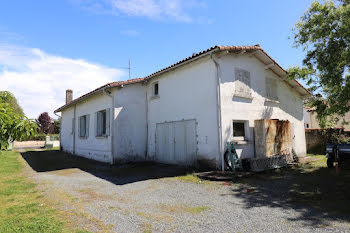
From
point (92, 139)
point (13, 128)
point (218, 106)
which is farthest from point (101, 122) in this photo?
point (13, 128)

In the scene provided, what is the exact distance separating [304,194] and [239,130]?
3998 mm

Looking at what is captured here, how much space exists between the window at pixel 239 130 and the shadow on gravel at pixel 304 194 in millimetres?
1672

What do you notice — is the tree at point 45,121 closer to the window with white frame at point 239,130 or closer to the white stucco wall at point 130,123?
the white stucco wall at point 130,123

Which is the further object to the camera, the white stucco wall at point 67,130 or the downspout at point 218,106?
the white stucco wall at point 67,130

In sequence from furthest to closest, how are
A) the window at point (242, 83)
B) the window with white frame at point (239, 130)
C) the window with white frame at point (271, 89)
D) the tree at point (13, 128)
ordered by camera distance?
1. the window with white frame at point (271, 89)
2. the window at point (242, 83)
3. the window with white frame at point (239, 130)
4. the tree at point (13, 128)

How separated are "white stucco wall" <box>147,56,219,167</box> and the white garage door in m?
0.25

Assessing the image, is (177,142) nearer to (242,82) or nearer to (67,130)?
(242,82)

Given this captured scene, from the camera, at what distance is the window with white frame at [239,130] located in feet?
29.3

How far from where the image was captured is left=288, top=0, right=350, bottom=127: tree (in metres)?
8.19

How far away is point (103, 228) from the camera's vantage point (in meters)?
3.43

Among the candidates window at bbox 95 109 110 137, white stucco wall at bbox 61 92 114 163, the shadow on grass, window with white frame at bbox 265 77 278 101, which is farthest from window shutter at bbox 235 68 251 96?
window at bbox 95 109 110 137

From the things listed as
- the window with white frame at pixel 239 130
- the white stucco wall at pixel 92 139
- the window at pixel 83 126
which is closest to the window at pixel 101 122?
the white stucco wall at pixel 92 139

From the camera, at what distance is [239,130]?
30.0 ft

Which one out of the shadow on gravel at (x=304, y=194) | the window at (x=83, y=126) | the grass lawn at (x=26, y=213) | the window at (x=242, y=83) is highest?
the window at (x=242, y=83)
